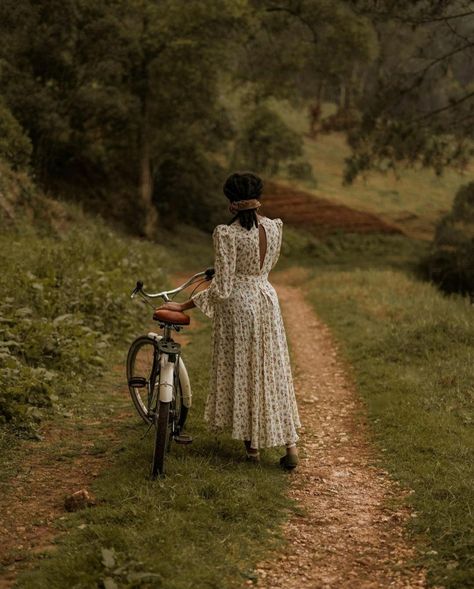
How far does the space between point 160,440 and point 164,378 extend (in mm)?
458

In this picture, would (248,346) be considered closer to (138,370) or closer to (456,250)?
(138,370)

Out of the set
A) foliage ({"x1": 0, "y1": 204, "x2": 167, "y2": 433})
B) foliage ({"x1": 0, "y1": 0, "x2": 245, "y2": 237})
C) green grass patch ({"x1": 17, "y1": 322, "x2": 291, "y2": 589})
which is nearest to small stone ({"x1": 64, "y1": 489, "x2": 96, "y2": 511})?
green grass patch ({"x1": 17, "y1": 322, "x2": 291, "y2": 589})

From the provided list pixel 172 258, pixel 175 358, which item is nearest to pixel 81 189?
pixel 172 258

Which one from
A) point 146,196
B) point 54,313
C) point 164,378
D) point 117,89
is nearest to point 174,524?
point 164,378

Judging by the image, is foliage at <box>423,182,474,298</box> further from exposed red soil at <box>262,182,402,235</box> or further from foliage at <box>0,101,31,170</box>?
foliage at <box>0,101,31,170</box>

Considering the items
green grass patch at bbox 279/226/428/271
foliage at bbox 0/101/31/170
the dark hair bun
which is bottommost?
green grass patch at bbox 279/226/428/271

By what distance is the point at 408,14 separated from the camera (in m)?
15.6

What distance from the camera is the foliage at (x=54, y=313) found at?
7.26m

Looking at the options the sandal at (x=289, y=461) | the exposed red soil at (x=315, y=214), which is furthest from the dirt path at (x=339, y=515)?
the exposed red soil at (x=315, y=214)

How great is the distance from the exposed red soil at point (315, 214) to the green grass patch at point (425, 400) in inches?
654

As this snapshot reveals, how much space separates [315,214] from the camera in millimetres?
31797

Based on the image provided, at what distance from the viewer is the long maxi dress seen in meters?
5.76

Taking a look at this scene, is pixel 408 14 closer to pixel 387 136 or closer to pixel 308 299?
pixel 387 136

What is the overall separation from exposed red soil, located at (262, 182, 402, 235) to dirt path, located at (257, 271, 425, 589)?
22.8 metres
